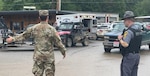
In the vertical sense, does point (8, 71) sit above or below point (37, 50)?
below

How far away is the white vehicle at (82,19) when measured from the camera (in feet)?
98.9

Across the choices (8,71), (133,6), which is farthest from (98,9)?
(8,71)

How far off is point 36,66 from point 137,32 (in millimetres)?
2073

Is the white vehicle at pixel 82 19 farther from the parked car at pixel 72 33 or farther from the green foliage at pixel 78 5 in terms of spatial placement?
the green foliage at pixel 78 5

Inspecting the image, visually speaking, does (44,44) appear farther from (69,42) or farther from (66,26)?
(66,26)

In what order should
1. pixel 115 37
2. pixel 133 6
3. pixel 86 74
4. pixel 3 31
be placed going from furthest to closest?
pixel 133 6 → pixel 3 31 → pixel 115 37 → pixel 86 74

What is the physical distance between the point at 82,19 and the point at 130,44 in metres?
24.0

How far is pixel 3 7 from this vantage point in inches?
3169

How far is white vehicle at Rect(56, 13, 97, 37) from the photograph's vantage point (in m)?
30.1

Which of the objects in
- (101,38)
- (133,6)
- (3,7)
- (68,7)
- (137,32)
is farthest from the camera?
(133,6)

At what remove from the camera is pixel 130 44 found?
686cm

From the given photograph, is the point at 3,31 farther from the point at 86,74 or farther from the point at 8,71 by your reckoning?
the point at 86,74

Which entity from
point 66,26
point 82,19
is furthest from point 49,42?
point 82,19

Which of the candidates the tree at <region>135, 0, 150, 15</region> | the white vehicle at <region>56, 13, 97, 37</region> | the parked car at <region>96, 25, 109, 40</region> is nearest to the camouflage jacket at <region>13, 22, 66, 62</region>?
the white vehicle at <region>56, 13, 97, 37</region>
